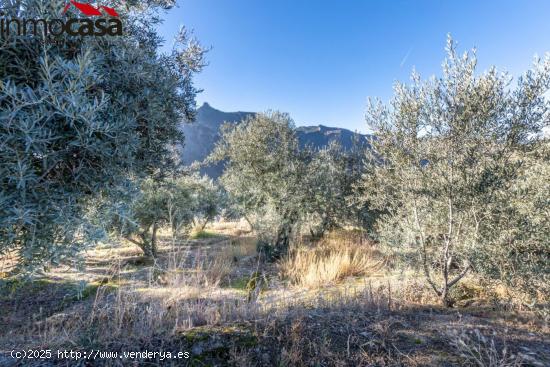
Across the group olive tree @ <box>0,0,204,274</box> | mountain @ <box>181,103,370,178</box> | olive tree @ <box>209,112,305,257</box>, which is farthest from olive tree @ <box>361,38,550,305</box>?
mountain @ <box>181,103,370,178</box>

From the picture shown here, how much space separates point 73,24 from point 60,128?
1.19m

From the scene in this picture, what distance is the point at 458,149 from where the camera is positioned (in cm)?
452

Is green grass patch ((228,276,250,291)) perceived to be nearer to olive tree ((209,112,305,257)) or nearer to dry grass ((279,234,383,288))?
dry grass ((279,234,383,288))

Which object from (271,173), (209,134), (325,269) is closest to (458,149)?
(325,269)

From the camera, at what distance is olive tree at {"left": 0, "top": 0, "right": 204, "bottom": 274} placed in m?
2.04

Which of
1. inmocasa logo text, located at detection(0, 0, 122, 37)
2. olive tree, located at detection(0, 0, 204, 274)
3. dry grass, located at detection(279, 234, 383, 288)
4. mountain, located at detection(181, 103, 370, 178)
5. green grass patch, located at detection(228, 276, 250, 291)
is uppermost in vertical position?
mountain, located at detection(181, 103, 370, 178)

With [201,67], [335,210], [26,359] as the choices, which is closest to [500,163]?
[201,67]

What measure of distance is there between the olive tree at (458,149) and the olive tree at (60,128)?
472cm

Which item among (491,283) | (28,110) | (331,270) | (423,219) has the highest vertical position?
(28,110)

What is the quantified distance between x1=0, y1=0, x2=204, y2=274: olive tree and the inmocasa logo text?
5 cm

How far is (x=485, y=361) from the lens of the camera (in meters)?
3.01

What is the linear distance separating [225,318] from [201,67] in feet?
14.5

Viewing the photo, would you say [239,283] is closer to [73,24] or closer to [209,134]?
[73,24]

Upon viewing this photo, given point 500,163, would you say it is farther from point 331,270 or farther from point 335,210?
point 335,210
